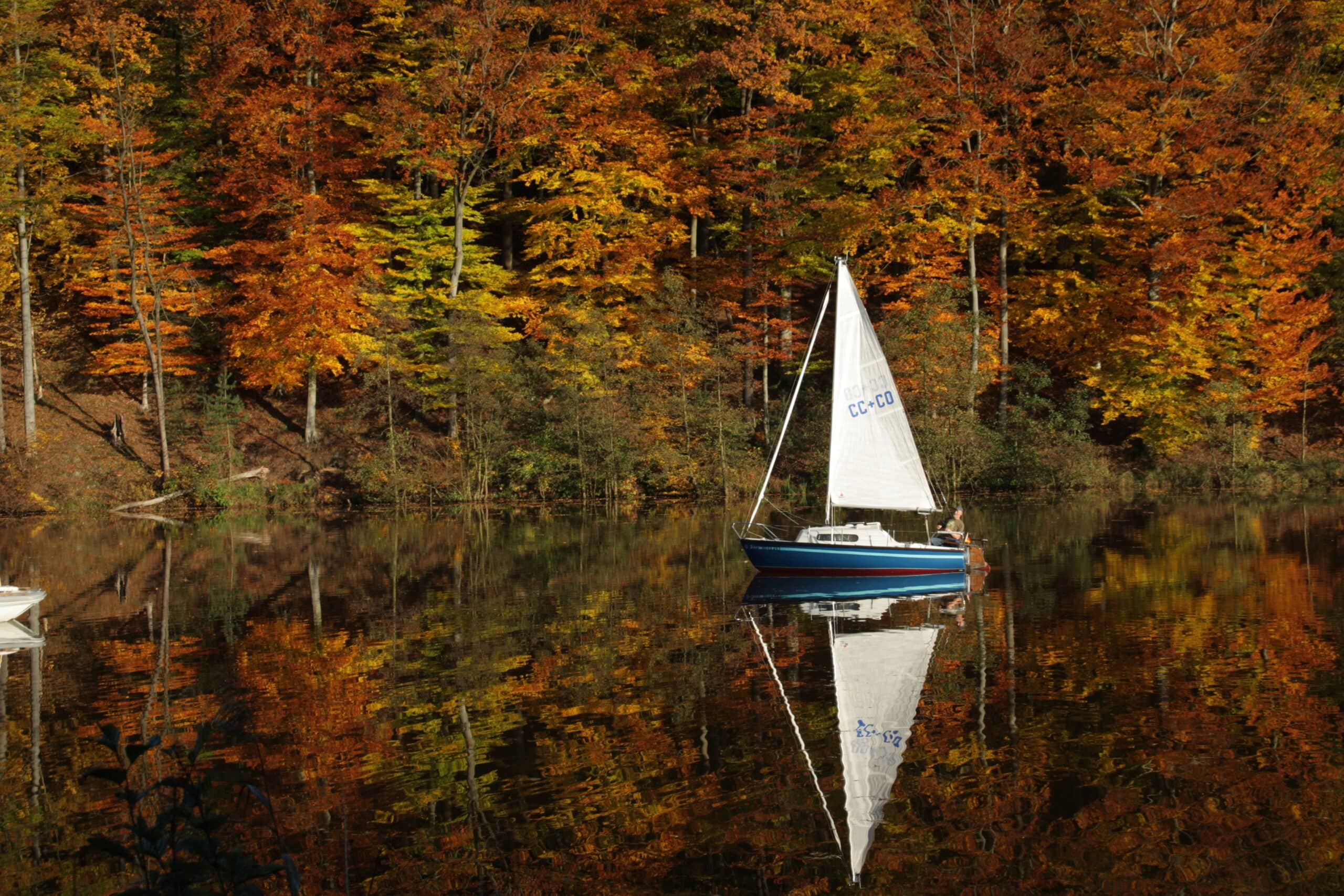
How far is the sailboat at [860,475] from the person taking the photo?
22.4 metres

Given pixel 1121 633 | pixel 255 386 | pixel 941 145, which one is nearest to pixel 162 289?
pixel 255 386

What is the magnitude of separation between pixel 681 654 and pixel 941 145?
29131mm

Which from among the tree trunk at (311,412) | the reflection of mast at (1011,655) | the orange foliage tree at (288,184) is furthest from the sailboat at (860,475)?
the tree trunk at (311,412)

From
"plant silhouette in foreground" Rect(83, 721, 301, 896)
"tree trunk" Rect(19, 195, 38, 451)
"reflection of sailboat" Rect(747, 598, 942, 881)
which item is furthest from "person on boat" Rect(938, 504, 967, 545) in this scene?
"tree trunk" Rect(19, 195, 38, 451)

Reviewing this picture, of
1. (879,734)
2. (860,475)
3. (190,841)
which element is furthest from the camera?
(860,475)

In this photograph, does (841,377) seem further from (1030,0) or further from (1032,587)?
(1030,0)

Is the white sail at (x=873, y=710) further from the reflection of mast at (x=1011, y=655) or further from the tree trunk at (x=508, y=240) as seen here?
the tree trunk at (x=508, y=240)

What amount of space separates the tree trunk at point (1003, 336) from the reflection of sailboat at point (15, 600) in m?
31.4

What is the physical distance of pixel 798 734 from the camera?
11227mm

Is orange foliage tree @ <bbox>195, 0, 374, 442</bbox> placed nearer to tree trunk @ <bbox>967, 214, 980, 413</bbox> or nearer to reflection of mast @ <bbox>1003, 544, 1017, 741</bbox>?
tree trunk @ <bbox>967, 214, 980, 413</bbox>

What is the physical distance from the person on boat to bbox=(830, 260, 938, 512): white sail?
437mm

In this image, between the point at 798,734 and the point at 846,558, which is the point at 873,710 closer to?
the point at 798,734

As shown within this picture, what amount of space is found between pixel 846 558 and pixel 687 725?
11.4 meters

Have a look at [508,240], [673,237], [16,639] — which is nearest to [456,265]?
[508,240]
